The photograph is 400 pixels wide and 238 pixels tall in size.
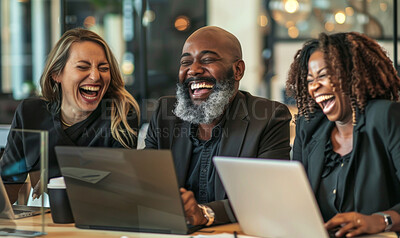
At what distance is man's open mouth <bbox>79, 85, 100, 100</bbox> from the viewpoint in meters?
2.72

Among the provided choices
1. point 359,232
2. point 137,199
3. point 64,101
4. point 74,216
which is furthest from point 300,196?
point 64,101

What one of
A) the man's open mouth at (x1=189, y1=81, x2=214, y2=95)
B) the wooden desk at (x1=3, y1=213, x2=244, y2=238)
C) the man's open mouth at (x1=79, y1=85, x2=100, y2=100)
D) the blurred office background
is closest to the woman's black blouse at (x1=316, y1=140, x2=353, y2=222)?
the wooden desk at (x1=3, y1=213, x2=244, y2=238)

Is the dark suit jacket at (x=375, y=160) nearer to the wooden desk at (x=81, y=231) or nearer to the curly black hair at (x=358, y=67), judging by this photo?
the curly black hair at (x=358, y=67)

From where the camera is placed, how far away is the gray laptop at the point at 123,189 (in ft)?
5.78

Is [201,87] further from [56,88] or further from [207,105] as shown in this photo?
[56,88]

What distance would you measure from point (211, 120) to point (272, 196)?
95cm

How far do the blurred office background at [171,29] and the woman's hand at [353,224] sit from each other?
6.38 meters

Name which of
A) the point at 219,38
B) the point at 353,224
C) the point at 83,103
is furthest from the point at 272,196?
the point at 83,103

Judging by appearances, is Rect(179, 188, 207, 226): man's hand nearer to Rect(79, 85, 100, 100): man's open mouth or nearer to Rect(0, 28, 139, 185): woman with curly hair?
Rect(0, 28, 139, 185): woman with curly hair

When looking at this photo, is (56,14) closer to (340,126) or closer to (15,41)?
(15,41)

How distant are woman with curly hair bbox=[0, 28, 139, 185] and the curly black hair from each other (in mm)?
1022

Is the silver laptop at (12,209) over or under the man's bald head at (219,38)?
under

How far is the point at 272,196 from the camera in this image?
1623 millimetres

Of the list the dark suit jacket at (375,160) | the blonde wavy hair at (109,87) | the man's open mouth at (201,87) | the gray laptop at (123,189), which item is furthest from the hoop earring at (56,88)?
the dark suit jacket at (375,160)
